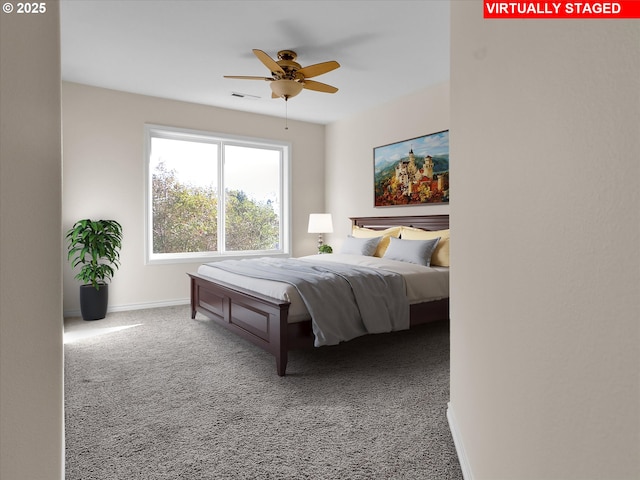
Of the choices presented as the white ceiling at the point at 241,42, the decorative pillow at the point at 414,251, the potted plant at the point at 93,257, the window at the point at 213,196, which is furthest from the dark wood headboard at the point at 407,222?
the potted plant at the point at 93,257

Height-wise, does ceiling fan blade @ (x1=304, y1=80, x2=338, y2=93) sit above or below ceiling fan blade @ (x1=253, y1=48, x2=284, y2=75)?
below

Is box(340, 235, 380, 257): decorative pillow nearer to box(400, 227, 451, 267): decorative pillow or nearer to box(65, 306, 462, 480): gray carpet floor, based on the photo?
box(400, 227, 451, 267): decorative pillow

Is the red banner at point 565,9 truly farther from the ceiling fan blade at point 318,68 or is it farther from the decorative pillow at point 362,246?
the decorative pillow at point 362,246

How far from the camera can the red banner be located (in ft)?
2.11

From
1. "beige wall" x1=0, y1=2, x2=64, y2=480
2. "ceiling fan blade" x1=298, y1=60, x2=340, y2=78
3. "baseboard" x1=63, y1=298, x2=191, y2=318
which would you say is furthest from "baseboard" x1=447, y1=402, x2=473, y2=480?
"baseboard" x1=63, y1=298, x2=191, y2=318

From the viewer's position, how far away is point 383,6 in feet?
10.1

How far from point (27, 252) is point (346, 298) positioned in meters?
2.46

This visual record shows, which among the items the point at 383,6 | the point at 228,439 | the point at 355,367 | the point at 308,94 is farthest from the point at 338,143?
the point at 228,439

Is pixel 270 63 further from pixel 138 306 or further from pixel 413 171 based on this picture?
pixel 138 306

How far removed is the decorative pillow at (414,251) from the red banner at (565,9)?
304 cm

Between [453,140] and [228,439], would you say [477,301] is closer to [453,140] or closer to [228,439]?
[453,140]

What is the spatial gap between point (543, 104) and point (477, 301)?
2.67 ft

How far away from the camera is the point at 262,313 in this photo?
3.01 meters

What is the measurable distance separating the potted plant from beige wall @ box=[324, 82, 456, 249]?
3.30 meters
